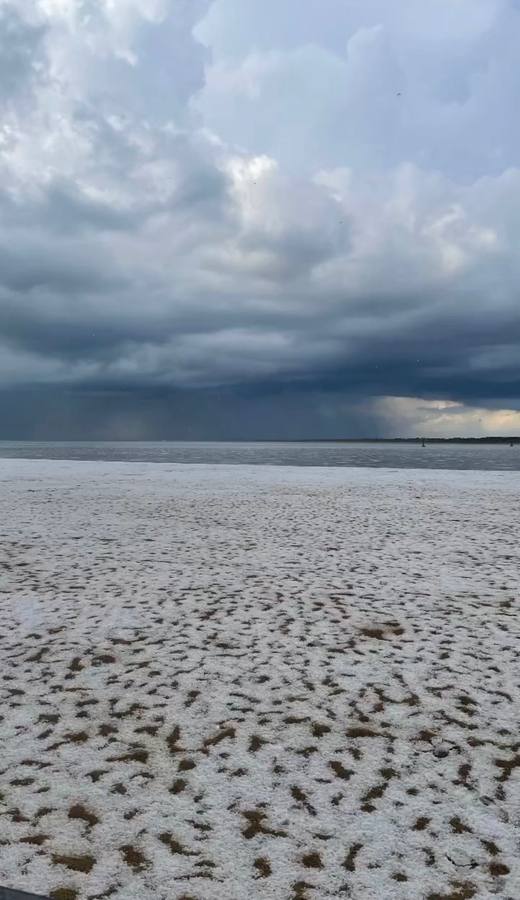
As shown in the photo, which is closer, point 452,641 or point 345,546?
point 452,641

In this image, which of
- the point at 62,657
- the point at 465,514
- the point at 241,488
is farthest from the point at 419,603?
the point at 241,488

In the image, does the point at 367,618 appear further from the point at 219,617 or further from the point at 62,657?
the point at 62,657

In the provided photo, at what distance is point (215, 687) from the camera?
20.0 ft

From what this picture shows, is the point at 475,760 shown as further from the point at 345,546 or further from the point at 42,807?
the point at 345,546

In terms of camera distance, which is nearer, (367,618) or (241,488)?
(367,618)

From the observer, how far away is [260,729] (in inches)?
207

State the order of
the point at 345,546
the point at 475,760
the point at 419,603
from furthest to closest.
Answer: the point at 345,546 < the point at 419,603 < the point at 475,760

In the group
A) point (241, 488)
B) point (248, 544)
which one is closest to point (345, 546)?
point (248, 544)

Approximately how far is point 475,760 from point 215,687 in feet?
8.55

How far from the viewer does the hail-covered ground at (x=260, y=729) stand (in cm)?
370

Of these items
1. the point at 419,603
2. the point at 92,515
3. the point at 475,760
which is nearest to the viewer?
the point at 475,760

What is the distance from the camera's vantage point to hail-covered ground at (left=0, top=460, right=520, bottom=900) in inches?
145

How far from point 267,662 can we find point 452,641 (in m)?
2.48

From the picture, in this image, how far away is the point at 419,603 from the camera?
9.12 meters
